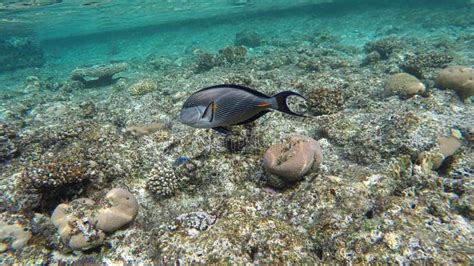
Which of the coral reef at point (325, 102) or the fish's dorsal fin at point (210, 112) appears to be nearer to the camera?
the fish's dorsal fin at point (210, 112)

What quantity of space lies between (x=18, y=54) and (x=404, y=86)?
109ft

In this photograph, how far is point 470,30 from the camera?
64.6 feet

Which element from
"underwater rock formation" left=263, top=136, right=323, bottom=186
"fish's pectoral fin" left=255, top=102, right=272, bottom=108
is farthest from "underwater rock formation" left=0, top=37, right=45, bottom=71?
"fish's pectoral fin" left=255, top=102, right=272, bottom=108

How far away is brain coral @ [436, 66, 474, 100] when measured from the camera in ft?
25.6

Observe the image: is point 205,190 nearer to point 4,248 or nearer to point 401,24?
point 4,248

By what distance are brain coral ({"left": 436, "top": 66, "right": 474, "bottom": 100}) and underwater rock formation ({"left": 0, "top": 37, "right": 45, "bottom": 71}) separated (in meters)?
32.9

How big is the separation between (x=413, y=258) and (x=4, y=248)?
5381mm

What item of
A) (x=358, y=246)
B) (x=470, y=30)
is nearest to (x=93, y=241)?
(x=358, y=246)

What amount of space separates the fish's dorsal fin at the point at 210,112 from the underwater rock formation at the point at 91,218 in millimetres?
2772

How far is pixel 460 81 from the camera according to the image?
7.89 metres

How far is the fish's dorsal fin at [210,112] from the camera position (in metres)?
2.36

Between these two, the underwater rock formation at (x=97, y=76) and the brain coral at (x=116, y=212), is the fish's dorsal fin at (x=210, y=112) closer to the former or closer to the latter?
the brain coral at (x=116, y=212)

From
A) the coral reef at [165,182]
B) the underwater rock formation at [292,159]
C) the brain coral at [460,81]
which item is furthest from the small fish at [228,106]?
the brain coral at [460,81]

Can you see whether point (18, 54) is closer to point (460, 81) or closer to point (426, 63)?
point (426, 63)
